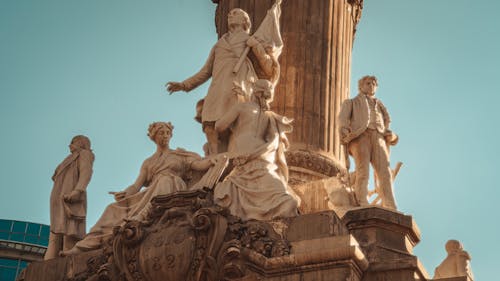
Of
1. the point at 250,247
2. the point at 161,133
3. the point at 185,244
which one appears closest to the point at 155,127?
the point at 161,133

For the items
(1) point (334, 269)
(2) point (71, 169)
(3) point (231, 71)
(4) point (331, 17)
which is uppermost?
(4) point (331, 17)

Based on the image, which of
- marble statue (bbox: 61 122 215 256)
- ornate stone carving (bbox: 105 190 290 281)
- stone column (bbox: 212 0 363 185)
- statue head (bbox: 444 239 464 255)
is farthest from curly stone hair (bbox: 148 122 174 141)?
statue head (bbox: 444 239 464 255)

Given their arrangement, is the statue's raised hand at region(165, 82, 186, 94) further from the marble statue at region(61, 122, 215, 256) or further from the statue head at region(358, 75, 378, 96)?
the statue head at region(358, 75, 378, 96)

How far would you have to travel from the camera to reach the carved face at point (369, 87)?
22.8 metres

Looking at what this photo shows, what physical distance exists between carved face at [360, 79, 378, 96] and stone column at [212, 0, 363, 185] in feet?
7.94

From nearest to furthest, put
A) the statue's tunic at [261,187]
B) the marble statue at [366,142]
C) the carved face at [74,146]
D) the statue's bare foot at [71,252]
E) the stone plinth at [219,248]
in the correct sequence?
the stone plinth at [219,248]
the statue's tunic at [261,187]
the statue's bare foot at [71,252]
the marble statue at [366,142]
the carved face at [74,146]

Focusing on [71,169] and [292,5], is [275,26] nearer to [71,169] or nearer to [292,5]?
[292,5]

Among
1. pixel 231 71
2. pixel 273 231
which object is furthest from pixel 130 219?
pixel 231 71

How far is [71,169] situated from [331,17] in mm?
6782

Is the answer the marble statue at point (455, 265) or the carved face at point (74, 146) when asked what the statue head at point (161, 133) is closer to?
the carved face at point (74, 146)

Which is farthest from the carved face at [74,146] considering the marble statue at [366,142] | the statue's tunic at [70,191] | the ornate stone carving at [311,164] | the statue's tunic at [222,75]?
the marble statue at [366,142]

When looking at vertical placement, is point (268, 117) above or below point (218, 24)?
below

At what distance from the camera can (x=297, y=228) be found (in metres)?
19.7

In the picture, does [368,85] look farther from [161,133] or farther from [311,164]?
[161,133]
